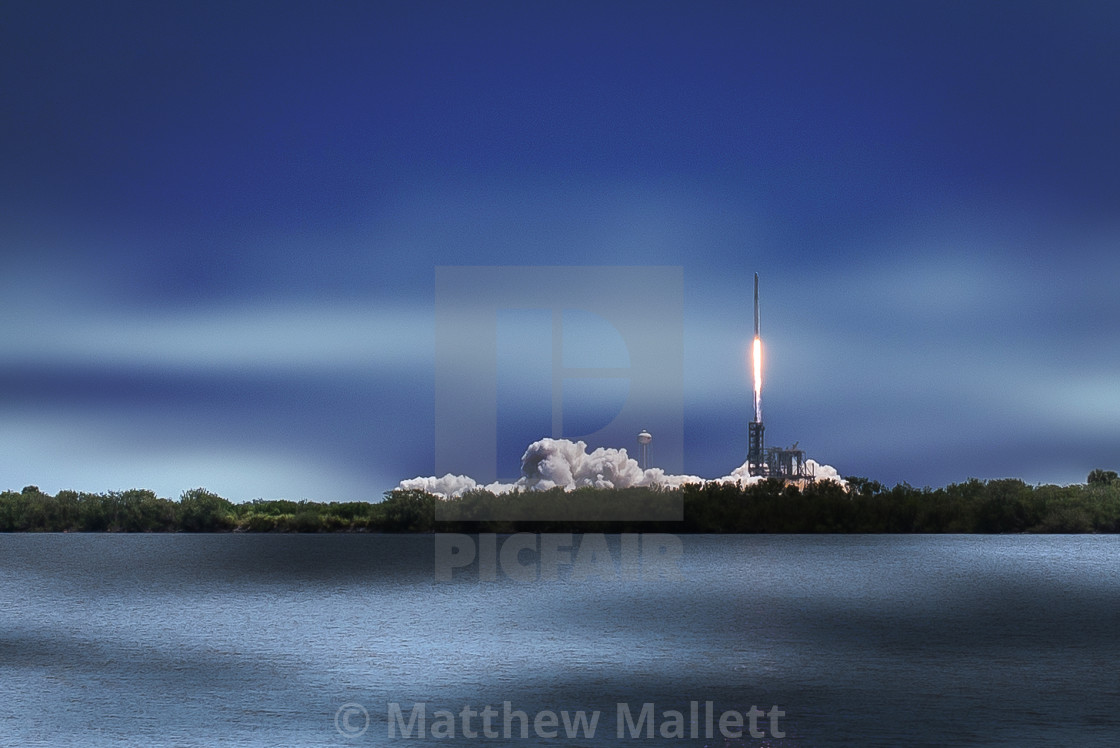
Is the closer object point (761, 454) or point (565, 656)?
point (565, 656)

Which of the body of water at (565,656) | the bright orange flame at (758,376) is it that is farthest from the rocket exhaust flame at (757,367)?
the body of water at (565,656)

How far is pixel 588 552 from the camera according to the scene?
6009 cm

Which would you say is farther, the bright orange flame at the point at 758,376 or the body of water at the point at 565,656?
the bright orange flame at the point at 758,376

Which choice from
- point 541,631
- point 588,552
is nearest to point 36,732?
point 541,631

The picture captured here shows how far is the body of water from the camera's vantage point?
49.8ft

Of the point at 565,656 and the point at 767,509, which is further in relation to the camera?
the point at 767,509

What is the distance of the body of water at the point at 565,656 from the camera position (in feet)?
49.8

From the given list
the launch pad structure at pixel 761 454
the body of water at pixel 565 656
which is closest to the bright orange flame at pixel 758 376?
the launch pad structure at pixel 761 454

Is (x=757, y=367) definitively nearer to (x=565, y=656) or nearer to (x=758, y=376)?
(x=758, y=376)

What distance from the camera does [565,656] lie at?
72.0 ft

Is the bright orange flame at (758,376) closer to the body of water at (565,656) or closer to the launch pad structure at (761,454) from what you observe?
the launch pad structure at (761,454)

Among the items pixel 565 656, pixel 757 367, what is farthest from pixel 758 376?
pixel 565 656

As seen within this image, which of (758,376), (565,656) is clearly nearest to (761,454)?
(758,376)

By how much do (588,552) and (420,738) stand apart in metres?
45.8
